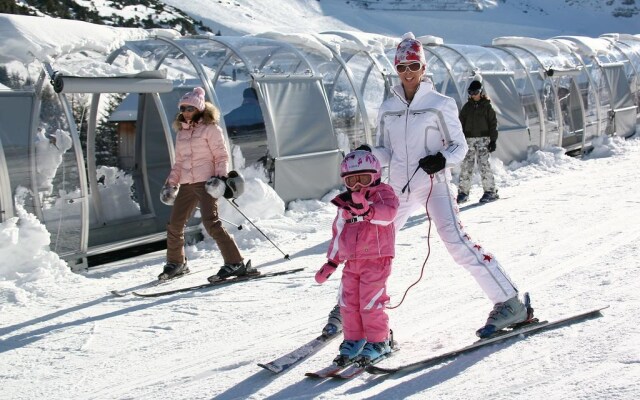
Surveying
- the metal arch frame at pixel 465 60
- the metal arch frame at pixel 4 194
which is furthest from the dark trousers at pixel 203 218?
the metal arch frame at pixel 465 60

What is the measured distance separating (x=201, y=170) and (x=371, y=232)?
3.17 m

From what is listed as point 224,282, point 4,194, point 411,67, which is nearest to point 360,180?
point 411,67

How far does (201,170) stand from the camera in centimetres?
774

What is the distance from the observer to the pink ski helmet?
4.86 m

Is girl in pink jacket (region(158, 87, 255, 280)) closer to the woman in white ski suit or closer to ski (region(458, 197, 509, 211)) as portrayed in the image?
the woman in white ski suit

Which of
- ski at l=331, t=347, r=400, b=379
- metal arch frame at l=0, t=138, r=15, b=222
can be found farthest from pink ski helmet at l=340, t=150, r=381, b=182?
metal arch frame at l=0, t=138, r=15, b=222

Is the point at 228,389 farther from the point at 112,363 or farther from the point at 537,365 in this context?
the point at 537,365

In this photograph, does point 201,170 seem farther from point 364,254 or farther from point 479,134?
point 479,134

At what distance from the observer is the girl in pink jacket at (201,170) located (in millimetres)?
7727

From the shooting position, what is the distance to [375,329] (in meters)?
4.95

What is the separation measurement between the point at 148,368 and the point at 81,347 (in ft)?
2.57

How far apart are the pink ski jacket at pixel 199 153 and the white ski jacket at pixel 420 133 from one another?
254 cm

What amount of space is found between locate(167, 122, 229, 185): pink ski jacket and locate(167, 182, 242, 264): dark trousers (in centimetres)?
10

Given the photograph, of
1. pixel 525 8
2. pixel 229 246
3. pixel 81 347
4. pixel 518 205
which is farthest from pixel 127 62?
pixel 525 8
